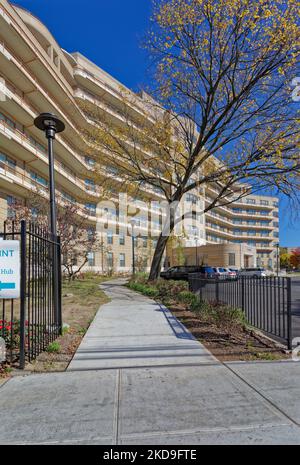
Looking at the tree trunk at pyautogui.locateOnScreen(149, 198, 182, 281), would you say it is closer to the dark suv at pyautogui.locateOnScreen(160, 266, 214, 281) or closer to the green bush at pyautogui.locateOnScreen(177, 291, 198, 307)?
→ the green bush at pyautogui.locateOnScreen(177, 291, 198, 307)

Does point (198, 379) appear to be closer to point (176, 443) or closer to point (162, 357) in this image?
point (162, 357)

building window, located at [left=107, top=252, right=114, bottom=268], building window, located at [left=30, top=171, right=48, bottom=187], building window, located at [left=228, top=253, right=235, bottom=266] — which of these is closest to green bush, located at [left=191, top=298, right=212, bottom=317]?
building window, located at [left=30, top=171, right=48, bottom=187]

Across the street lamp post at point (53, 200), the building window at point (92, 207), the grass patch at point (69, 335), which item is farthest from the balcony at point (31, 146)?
the street lamp post at point (53, 200)

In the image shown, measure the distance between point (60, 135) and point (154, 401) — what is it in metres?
34.4

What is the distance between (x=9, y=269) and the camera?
191 inches

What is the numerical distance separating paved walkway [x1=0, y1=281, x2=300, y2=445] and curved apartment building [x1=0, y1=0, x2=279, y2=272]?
41.8 feet

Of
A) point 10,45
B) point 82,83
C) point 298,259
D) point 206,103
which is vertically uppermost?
point 82,83

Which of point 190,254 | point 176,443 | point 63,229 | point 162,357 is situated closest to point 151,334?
point 162,357

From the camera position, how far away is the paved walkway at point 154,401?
2.91 m

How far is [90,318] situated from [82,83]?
38.0 metres

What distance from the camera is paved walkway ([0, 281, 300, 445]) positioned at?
2906 millimetres

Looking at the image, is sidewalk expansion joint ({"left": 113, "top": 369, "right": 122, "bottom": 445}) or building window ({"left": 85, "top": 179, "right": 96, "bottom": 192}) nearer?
sidewalk expansion joint ({"left": 113, "top": 369, "right": 122, "bottom": 445})

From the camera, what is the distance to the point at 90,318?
8.57 meters

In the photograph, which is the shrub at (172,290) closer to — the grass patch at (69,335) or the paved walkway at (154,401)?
the grass patch at (69,335)
